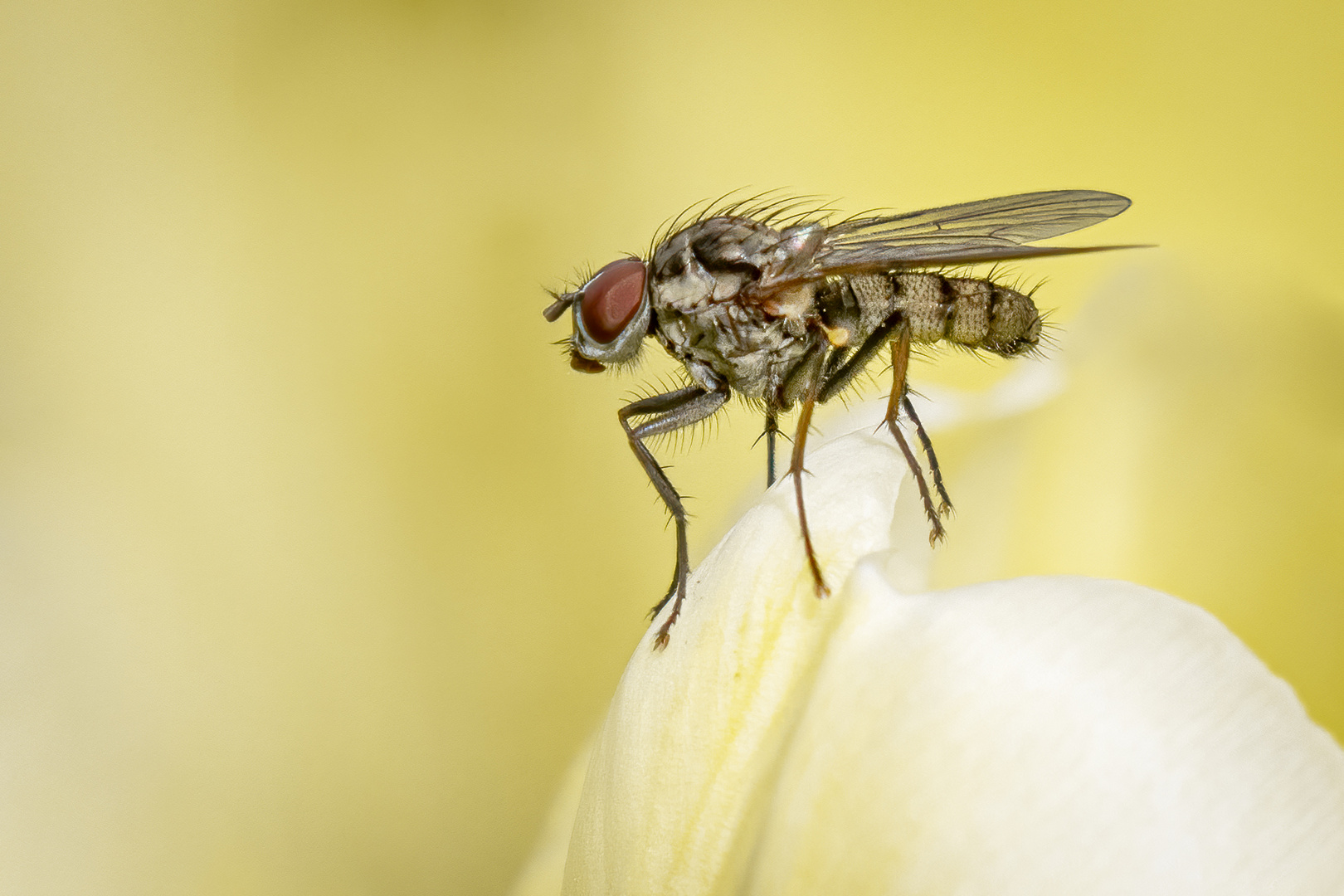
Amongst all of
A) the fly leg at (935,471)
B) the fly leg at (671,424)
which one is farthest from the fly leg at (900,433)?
the fly leg at (671,424)

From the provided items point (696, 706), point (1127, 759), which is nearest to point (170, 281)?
point (696, 706)

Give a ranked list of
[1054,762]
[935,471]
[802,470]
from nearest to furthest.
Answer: [1054,762] → [802,470] → [935,471]

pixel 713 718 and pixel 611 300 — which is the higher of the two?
pixel 611 300

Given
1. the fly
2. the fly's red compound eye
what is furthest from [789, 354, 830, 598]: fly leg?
the fly's red compound eye

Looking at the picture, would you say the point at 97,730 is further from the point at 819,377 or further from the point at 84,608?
the point at 819,377

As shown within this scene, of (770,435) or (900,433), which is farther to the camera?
(770,435)

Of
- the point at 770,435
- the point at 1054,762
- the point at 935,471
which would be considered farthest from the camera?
the point at 770,435

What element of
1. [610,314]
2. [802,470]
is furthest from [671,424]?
[802,470]

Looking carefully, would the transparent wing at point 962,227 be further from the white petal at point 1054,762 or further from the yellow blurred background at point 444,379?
the white petal at point 1054,762

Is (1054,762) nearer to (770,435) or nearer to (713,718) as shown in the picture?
(713,718)
